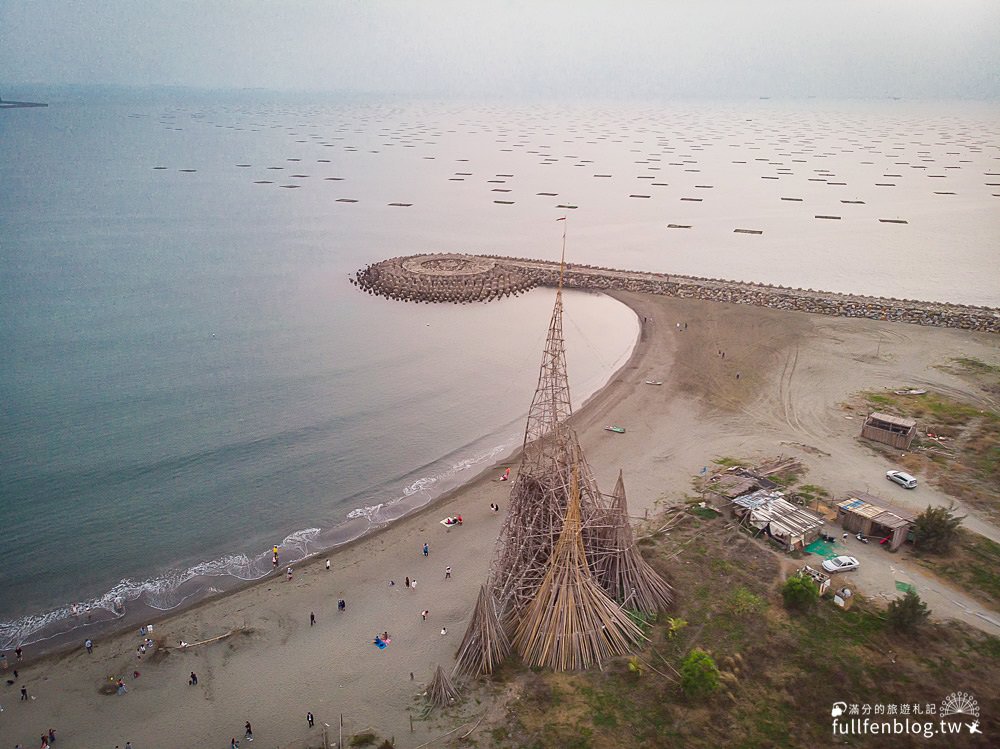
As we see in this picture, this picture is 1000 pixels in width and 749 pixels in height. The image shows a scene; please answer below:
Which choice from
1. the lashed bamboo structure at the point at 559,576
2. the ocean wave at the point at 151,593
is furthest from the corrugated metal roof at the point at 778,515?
the ocean wave at the point at 151,593

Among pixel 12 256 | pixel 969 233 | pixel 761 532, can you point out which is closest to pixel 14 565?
pixel 761 532

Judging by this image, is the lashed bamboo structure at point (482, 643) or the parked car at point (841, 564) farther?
the parked car at point (841, 564)

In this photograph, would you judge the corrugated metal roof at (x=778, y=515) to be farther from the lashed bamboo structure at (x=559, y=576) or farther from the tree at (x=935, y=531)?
the lashed bamboo structure at (x=559, y=576)

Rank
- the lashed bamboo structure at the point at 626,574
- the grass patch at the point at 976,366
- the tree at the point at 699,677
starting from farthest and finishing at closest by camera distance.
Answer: the grass patch at the point at 976,366, the lashed bamboo structure at the point at 626,574, the tree at the point at 699,677

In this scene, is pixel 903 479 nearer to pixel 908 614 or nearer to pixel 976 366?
pixel 908 614

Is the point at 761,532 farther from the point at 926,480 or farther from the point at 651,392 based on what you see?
the point at 651,392

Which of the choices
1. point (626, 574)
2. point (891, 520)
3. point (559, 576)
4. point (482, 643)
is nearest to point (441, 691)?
point (482, 643)

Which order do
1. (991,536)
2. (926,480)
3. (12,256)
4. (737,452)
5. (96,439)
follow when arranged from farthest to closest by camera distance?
(12,256) → (96,439) → (737,452) → (926,480) → (991,536)
